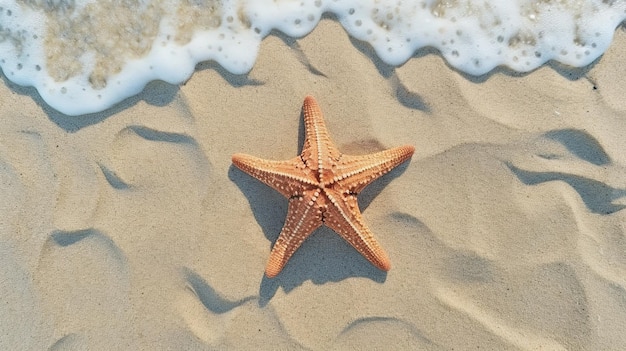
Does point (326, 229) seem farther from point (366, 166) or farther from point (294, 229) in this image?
point (366, 166)

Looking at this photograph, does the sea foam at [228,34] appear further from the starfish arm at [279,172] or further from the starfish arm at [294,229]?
the starfish arm at [294,229]

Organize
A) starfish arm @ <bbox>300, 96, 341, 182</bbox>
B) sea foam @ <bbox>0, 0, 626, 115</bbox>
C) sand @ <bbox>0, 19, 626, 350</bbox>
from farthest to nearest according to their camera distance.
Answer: sea foam @ <bbox>0, 0, 626, 115</bbox> < sand @ <bbox>0, 19, 626, 350</bbox> < starfish arm @ <bbox>300, 96, 341, 182</bbox>

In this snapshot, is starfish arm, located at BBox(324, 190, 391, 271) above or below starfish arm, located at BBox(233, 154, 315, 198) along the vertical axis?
below

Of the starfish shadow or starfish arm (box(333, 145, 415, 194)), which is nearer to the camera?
starfish arm (box(333, 145, 415, 194))

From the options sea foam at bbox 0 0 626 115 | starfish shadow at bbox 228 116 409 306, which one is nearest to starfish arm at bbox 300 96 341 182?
starfish shadow at bbox 228 116 409 306

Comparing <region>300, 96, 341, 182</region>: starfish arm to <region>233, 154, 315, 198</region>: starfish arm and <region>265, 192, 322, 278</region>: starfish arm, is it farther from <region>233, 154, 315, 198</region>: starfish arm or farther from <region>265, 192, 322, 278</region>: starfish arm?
<region>265, 192, 322, 278</region>: starfish arm

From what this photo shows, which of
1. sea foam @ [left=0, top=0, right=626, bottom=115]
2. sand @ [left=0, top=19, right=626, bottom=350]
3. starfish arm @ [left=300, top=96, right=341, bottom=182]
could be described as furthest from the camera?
sea foam @ [left=0, top=0, right=626, bottom=115]

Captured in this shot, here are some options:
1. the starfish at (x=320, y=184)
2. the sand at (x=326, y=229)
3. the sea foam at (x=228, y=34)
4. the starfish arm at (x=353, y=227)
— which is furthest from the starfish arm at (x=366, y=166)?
the sea foam at (x=228, y=34)

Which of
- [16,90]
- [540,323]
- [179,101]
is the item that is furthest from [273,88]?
[540,323]
